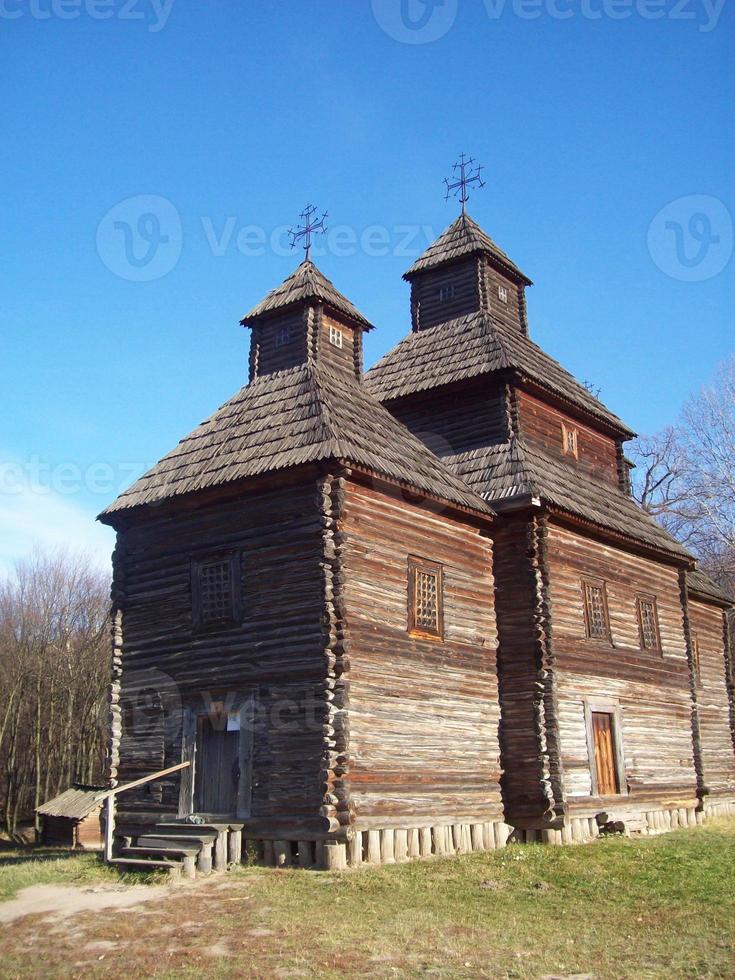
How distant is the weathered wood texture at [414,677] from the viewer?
15.9 meters

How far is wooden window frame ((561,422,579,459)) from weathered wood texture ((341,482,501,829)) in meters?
5.99

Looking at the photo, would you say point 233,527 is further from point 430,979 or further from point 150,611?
point 430,979

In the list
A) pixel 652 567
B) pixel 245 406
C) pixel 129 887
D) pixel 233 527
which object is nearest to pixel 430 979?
pixel 129 887

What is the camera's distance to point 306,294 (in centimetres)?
2144

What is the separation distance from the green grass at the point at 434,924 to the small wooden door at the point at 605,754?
4125 millimetres

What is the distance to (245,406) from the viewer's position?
20203 millimetres

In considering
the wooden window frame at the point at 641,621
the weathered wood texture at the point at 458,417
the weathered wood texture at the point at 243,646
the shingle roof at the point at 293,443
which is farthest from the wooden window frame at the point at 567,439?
the weathered wood texture at the point at 243,646

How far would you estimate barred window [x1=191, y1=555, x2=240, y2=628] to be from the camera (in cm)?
1720

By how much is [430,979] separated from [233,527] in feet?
32.5

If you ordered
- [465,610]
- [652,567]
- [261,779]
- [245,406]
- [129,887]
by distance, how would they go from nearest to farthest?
[129,887]
[261,779]
[465,610]
[245,406]
[652,567]

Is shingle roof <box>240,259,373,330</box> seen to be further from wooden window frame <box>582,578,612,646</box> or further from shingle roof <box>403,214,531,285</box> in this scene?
wooden window frame <box>582,578,612,646</box>

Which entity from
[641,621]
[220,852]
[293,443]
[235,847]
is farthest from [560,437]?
[220,852]

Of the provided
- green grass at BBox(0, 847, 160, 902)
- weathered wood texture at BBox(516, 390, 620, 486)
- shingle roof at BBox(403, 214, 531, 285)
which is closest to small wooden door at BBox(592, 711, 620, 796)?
weathered wood texture at BBox(516, 390, 620, 486)

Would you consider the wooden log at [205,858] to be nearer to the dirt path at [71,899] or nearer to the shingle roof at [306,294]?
the dirt path at [71,899]
